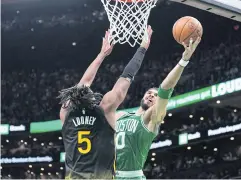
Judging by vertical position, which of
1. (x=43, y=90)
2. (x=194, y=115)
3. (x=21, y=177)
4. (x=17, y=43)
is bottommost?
(x=21, y=177)

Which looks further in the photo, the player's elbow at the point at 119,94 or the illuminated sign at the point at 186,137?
the illuminated sign at the point at 186,137

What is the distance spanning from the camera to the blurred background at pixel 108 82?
19.3 m

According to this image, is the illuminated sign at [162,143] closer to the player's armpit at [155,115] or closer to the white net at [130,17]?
the white net at [130,17]

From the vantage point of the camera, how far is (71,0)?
79.4 feet

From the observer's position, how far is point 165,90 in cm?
480

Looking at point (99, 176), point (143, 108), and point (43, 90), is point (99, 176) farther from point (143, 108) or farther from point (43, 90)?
point (43, 90)

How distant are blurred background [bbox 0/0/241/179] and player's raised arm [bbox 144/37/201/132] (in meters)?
12.9

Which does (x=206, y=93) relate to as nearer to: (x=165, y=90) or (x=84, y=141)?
(x=165, y=90)

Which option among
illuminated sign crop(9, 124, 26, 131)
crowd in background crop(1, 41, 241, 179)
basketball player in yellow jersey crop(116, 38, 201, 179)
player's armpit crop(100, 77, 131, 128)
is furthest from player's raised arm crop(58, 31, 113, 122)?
illuminated sign crop(9, 124, 26, 131)

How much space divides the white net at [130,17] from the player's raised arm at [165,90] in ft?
3.60

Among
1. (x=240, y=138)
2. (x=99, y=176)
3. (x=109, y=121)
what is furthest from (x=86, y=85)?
(x=240, y=138)

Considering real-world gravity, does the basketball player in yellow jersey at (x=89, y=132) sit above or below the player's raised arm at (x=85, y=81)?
below

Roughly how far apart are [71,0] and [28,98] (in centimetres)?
488

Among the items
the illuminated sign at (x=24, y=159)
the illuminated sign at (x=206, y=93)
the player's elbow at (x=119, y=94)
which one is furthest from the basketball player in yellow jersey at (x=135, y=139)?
the illuminated sign at (x=24, y=159)
